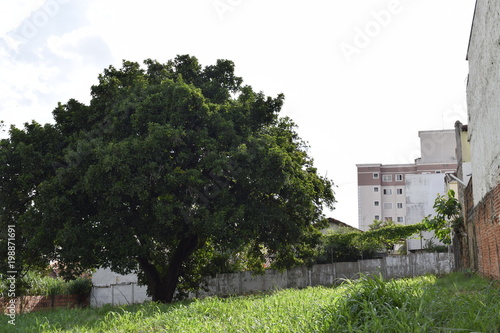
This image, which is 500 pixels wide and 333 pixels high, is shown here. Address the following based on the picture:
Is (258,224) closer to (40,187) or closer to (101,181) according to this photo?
(101,181)

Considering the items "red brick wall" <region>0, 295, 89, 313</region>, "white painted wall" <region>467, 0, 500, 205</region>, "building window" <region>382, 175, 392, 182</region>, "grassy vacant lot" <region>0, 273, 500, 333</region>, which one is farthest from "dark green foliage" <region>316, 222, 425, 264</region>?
"building window" <region>382, 175, 392, 182</region>

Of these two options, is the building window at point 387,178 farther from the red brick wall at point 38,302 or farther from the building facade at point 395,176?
the red brick wall at point 38,302

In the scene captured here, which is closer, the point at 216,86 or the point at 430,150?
the point at 216,86

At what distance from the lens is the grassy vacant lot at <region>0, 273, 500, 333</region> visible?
239 inches

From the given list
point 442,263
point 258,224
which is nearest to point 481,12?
point 258,224

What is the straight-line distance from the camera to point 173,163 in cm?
1544

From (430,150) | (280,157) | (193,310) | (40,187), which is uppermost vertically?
(430,150)

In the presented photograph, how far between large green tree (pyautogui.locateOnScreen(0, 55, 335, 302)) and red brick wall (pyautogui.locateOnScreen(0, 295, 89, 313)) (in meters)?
2.38

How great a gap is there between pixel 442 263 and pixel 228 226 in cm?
1645

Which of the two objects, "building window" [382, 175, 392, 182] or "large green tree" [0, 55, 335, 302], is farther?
"building window" [382, 175, 392, 182]

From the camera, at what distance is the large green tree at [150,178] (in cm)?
1473

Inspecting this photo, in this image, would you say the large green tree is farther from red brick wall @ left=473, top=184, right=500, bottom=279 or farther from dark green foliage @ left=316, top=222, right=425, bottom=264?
dark green foliage @ left=316, top=222, right=425, bottom=264

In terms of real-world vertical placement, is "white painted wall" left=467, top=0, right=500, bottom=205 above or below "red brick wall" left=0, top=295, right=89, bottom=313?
above

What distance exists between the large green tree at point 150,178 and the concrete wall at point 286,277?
657cm
